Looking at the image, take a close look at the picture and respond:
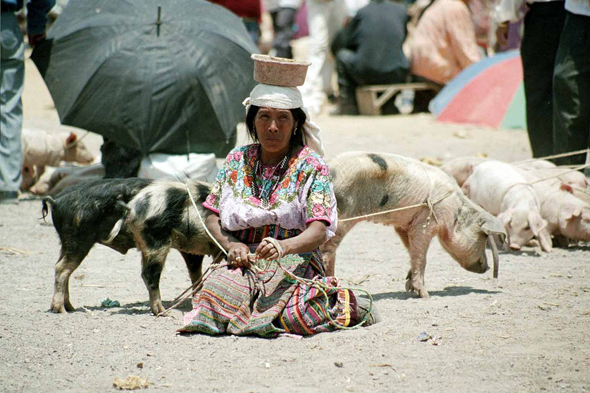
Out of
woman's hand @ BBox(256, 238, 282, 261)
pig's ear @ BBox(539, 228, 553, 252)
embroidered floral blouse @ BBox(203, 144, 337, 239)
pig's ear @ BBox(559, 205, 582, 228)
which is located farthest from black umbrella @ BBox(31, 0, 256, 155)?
woman's hand @ BBox(256, 238, 282, 261)

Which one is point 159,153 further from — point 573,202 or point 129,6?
point 573,202

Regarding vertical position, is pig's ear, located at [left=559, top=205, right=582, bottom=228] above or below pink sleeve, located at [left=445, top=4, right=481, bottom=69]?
below

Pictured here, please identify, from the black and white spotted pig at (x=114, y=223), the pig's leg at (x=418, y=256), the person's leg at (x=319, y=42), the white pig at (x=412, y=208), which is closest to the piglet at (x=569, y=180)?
the white pig at (x=412, y=208)

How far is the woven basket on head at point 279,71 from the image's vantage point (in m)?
4.10

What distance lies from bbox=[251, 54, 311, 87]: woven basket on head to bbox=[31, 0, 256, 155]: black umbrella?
276 cm

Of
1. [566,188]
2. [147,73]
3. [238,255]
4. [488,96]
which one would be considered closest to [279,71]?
[238,255]

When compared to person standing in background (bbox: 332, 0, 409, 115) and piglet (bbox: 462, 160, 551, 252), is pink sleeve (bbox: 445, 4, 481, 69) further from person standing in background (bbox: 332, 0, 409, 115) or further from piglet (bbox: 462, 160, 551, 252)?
piglet (bbox: 462, 160, 551, 252)

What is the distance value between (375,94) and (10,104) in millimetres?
7150

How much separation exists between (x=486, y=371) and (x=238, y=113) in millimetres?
4019

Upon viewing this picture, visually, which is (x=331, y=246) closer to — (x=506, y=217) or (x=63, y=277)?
(x=63, y=277)

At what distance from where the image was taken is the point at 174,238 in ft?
15.0

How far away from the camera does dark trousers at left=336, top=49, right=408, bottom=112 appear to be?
13.2 meters

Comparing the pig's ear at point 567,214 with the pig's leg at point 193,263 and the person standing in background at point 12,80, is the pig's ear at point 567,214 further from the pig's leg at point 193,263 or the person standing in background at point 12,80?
the person standing in background at point 12,80

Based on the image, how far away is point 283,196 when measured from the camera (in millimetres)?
4141
